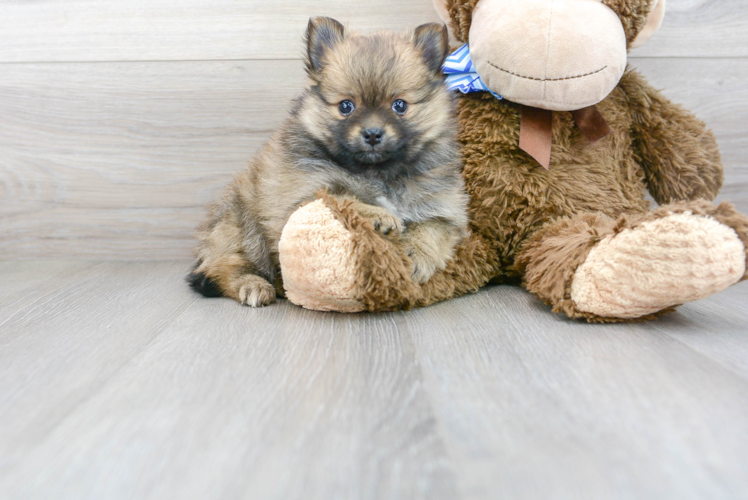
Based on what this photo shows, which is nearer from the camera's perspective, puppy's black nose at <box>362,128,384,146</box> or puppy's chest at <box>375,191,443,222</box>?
puppy's black nose at <box>362,128,384,146</box>

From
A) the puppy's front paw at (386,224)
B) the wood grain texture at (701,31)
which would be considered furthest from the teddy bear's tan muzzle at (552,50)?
the wood grain texture at (701,31)

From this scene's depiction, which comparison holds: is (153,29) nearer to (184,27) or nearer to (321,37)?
(184,27)

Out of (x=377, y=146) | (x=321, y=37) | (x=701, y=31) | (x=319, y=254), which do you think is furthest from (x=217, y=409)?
(x=701, y=31)

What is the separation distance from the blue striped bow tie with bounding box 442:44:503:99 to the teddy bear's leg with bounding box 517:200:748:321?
0.55 m

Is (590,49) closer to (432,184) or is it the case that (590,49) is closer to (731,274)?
(432,184)

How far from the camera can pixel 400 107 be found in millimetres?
1528

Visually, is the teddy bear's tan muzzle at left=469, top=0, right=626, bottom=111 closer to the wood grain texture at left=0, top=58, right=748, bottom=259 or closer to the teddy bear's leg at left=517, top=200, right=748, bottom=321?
the teddy bear's leg at left=517, top=200, right=748, bottom=321

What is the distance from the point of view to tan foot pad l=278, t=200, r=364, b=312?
4.52ft

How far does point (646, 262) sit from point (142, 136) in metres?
1.84

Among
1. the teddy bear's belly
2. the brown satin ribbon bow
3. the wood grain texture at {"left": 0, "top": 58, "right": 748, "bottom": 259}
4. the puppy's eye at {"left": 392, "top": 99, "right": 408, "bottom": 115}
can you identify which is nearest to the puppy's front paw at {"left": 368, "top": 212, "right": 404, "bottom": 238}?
the puppy's eye at {"left": 392, "top": 99, "right": 408, "bottom": 115}

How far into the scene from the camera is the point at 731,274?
3.97 ft

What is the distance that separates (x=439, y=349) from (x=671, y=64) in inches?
61.4

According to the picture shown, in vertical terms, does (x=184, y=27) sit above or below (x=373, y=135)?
above

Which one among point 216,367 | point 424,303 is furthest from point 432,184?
point 216,367
